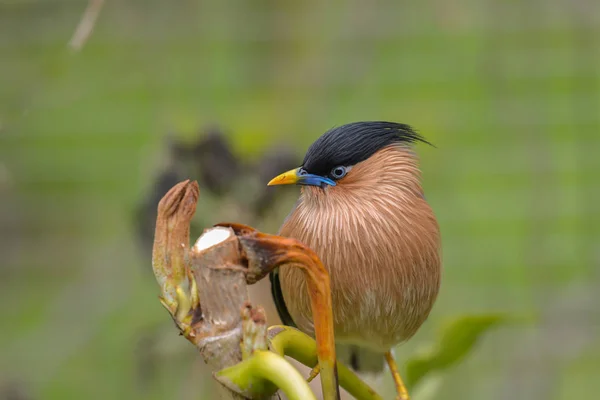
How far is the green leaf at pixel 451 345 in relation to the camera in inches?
73.3

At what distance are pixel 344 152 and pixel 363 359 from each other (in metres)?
0.80

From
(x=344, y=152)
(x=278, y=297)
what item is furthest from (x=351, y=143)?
(x=278, y=297)

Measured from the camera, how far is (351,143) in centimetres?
204

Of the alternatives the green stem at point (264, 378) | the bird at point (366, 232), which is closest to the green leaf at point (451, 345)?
the bird at point (366, 232)

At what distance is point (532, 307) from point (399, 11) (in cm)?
176

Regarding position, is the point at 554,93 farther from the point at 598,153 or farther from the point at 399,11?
the point at 399,11

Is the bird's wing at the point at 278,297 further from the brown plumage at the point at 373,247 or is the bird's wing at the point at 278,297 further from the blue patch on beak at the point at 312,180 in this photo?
the blue patch on beak at the point at 312,180

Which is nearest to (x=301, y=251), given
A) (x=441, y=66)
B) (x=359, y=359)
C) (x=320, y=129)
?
(x=359, y=359)

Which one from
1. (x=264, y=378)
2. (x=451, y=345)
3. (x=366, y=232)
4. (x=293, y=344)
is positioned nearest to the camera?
(x=264, y=378)

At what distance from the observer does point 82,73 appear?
4.39 meters

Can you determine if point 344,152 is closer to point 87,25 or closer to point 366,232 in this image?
point 366,232

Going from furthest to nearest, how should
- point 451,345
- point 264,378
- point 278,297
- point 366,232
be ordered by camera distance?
point 278,297
point 366,232
point 451,345
point 264,378

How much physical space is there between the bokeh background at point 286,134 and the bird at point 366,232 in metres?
1.50

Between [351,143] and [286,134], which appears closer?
[351,143]
